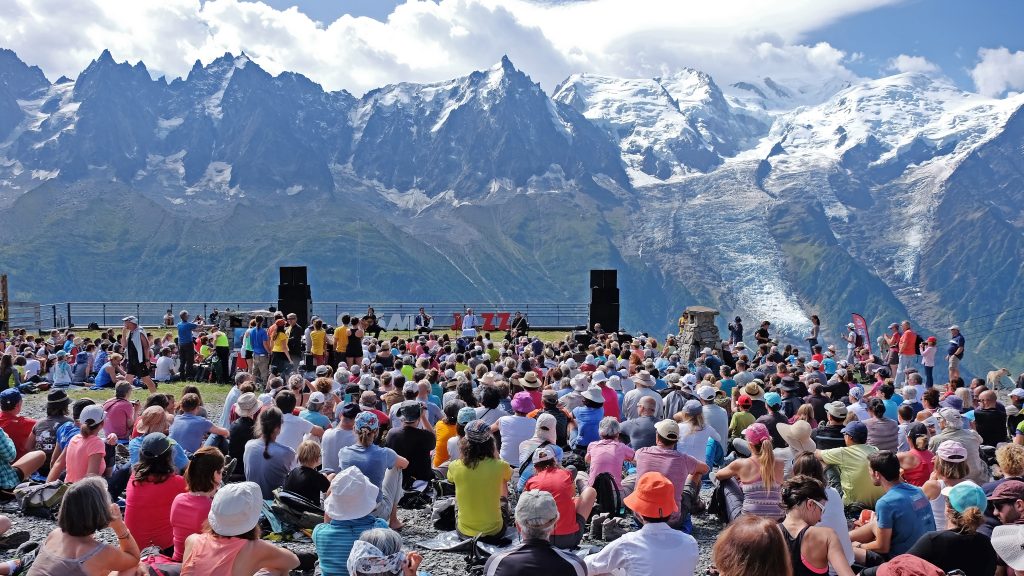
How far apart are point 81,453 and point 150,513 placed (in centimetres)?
182

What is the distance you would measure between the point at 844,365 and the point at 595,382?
8.86m

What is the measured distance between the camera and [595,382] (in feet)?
41.1

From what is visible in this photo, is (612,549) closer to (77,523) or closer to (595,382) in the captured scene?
(77,523)

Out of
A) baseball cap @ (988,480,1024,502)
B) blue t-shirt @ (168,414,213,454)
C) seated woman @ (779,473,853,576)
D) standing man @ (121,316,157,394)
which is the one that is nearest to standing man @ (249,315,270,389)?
standing man @ (121,316,157,394)

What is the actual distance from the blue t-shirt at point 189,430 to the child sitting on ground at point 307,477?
1.87m

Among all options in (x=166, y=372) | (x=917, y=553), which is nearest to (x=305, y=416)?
(x=917, y=553)

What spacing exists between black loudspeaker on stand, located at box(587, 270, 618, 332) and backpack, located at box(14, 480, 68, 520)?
2410cm

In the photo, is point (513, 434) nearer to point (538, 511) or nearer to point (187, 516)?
point (187, 516)

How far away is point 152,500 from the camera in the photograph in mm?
6984

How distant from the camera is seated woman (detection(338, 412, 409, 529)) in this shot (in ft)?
27.0

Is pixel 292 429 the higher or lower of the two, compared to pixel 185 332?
lower

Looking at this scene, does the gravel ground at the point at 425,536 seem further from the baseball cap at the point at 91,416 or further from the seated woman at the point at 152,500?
the seated woman at the point at 152,500

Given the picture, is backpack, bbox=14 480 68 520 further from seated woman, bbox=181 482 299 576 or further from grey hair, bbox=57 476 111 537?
seated woman, bbox=181 482 299 576

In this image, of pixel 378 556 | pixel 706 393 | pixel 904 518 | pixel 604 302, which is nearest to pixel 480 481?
pixel 378 556
